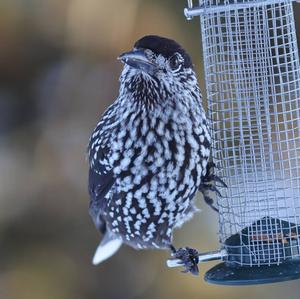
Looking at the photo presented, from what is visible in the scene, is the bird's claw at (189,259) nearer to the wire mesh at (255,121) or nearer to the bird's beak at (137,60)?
the wire mesh at (255,121)

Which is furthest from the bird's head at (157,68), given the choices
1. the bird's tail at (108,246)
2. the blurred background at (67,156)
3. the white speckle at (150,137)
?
the blurred background at (67,156)

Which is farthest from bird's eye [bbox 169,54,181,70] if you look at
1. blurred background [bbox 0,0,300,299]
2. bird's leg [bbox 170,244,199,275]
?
blurred background [bbox 0,0,300,299]

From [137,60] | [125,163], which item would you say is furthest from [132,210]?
[137,60]

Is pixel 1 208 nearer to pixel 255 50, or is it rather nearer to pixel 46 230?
pixel 46 230

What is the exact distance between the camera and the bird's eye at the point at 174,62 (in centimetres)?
403

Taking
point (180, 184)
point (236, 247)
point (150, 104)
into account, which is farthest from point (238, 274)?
point (150, 104)

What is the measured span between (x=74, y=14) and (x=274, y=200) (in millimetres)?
3482

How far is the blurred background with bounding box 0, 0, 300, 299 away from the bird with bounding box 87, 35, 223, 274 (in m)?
2.63

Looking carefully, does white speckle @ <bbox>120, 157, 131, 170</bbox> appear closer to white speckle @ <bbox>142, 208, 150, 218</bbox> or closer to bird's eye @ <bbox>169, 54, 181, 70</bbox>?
white speckle @ <bbox>142, 208, 150, 218</bbox>

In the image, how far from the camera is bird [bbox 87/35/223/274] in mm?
4035

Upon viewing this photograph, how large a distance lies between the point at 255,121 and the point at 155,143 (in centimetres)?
52

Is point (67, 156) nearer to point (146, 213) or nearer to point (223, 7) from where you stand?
point (146, 213)

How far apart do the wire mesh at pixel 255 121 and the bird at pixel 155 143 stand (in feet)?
0.49

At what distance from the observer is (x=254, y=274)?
3.93m
